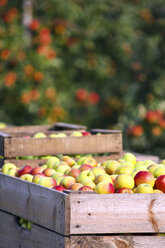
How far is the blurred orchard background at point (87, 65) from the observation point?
8.38 meters

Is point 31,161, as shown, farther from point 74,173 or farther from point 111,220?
point 111,220

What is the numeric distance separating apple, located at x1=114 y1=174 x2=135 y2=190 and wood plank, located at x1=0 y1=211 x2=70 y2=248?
47 cm

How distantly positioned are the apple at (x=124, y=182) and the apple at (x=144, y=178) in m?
0.03

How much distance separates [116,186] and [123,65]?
911cm

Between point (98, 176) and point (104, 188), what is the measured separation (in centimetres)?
27

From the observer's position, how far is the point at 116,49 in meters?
11.6

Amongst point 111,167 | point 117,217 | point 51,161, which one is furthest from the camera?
point 51,161

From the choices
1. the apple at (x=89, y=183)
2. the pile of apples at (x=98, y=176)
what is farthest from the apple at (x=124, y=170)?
the apple at (x=89, y=183)

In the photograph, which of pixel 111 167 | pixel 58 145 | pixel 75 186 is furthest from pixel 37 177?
pixel 58 145

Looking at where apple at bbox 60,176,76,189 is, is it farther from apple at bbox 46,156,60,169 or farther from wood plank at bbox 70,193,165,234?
apple at bbox 46,156,60,169

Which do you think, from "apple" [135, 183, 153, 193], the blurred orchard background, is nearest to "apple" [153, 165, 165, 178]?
"apple" [135, 183, 153, 193]

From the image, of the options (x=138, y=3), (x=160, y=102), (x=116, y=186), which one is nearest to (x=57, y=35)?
(x=138, y=3)

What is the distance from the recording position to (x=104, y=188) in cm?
278

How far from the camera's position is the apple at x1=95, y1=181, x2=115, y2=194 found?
2.78m
